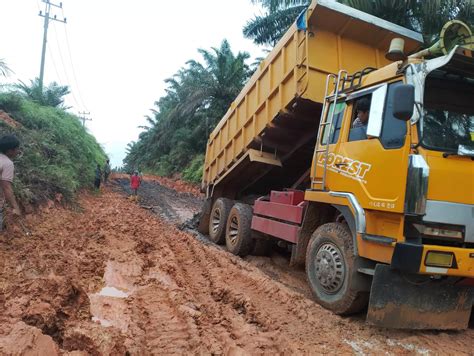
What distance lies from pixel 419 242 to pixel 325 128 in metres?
1.84

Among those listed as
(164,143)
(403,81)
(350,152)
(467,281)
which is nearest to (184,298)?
(350,152)

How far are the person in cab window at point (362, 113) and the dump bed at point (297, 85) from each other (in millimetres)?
1007

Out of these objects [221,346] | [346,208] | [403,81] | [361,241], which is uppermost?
[403,81]

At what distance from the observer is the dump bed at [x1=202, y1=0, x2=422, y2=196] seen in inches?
203

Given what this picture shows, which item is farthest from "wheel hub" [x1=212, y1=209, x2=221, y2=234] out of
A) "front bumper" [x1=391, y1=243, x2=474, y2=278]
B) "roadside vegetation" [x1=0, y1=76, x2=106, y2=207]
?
"front bumper" [x1=391, y1=243, x2=474, y2=278]

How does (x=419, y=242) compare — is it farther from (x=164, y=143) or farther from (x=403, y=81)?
(x=164, y=143)

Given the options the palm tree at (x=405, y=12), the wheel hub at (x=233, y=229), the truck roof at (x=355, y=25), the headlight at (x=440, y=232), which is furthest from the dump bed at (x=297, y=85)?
the palm tree at (x=405, y=12)

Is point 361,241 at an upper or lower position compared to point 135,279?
upper

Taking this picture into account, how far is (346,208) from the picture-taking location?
4031 mm

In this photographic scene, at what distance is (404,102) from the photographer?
325cm

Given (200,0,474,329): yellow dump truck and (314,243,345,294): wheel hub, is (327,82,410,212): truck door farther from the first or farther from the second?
(314,243,345,294): wheel hub

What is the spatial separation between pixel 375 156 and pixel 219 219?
15.1 feet

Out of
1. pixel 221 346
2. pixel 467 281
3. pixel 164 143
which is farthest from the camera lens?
pixel 164 143

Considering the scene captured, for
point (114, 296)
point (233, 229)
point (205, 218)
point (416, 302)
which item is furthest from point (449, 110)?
point (205, 218)
